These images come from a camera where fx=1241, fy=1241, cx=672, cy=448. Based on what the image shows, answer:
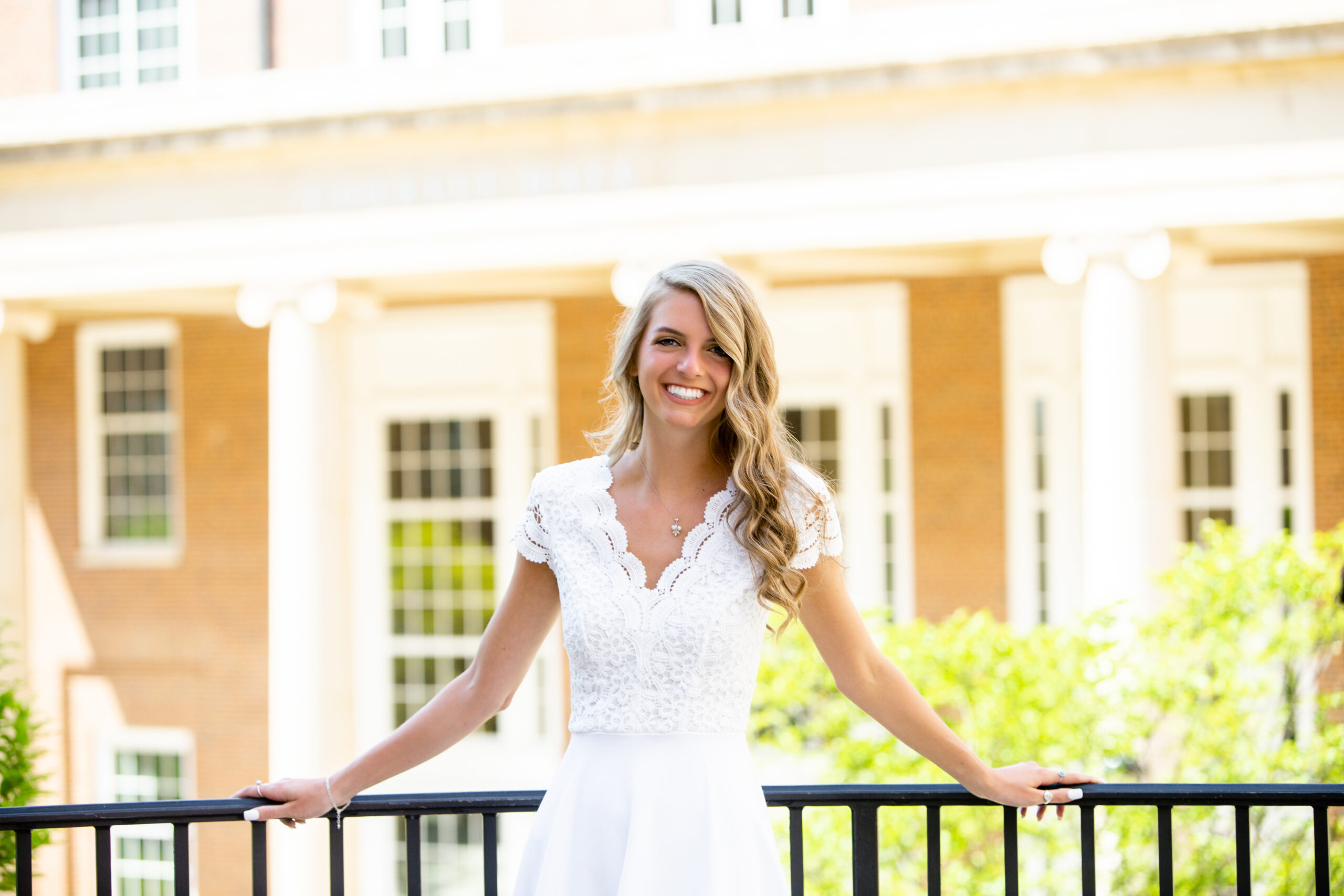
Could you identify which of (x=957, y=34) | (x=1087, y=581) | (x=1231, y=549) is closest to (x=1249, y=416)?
(x=1087, y=581)

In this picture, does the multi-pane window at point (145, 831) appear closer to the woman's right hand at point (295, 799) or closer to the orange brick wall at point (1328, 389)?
the orange brick wall at point (1328, 389)

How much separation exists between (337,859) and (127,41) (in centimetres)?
1297

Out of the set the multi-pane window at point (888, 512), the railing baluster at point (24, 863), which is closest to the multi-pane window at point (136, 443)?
the multi-pane window at point (888, 512)

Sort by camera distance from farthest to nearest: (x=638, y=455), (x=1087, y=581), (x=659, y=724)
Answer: (x=1087, y=581), (x=638, y=455), (x=659, y=724)

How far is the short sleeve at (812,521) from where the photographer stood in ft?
7.54

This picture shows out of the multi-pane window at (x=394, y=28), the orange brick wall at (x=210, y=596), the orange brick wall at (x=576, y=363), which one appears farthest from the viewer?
the orange brick wall at (x=210, y=596)

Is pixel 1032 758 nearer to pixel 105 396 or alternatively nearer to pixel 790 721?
pixel 790 721

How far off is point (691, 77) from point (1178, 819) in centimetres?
632

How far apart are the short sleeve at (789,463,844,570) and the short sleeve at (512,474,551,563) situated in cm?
48

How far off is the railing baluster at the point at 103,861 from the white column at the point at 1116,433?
7676mm

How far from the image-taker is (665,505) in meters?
2.38

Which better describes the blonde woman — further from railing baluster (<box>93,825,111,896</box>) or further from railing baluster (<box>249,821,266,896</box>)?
railing baluster (<box>93,825,111,896</box>)

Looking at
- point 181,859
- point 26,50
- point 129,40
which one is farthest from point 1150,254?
point 26,50

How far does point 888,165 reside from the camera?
9531mm
